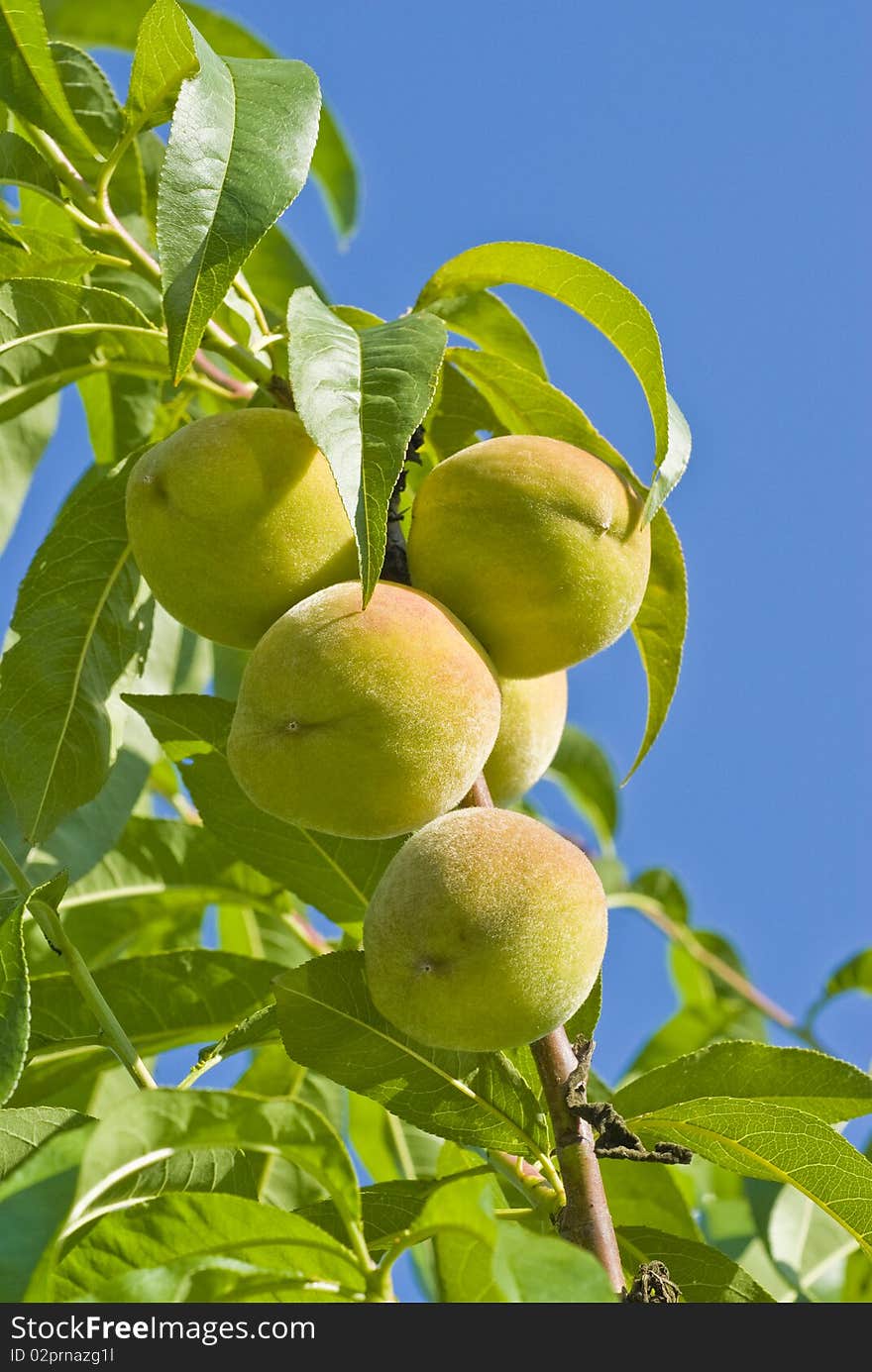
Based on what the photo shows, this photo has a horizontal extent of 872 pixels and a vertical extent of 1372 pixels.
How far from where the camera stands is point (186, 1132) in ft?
4.03

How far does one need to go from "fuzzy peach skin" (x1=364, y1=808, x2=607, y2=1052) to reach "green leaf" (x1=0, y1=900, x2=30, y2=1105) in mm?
370

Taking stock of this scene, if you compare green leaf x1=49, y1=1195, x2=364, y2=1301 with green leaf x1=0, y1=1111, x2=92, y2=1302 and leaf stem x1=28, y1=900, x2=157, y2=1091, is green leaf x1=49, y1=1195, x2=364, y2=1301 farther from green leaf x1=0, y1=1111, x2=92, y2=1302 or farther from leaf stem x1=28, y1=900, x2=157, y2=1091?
leaf stem x1=28, y1=900, x2=157, y2=1091

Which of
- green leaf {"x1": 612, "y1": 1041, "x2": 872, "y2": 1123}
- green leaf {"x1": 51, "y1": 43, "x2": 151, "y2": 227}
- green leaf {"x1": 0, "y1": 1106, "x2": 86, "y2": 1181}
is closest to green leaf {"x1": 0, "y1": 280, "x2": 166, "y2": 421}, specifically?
green leaf {"x1": 51, "y1": 43, "x2": 151, "y2": 227}

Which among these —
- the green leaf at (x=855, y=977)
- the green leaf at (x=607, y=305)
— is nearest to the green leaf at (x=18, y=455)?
the green leaf at (x=607, y=305)

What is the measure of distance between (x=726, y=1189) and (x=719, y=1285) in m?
1.53

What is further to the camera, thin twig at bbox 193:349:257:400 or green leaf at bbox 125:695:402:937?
thin twig at bbox 193:349:257:400

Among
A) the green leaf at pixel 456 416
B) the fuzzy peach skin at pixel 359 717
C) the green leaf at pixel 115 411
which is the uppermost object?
the green leaf at pixel 456 416

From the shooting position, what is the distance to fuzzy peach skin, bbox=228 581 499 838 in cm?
152

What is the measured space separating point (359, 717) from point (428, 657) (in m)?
0.11

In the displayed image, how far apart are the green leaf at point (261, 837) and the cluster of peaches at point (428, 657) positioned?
0.69 ft

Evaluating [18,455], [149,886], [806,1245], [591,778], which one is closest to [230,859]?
[149,886]

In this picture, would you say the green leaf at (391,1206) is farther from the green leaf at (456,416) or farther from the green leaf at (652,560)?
the green leaf at (456,416)

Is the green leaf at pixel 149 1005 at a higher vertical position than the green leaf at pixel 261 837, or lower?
lower

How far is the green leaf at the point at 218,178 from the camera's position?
4.95 feet
